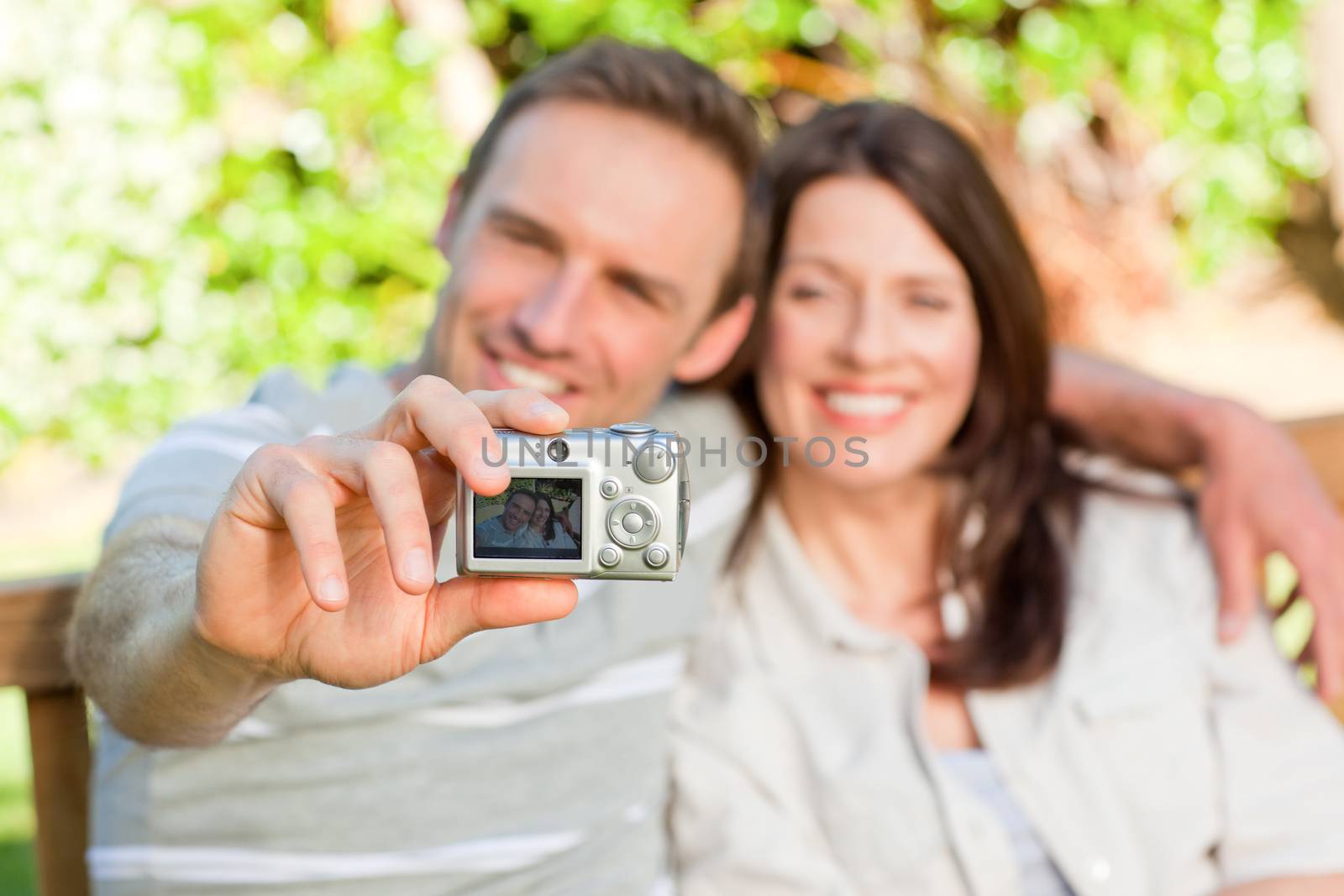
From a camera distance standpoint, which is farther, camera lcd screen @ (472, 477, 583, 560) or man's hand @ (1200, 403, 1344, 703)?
man's hand @ (1200, 403, 1344, 703)

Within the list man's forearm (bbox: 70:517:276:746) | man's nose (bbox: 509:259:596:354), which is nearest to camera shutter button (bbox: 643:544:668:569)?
man's forearm (bbox: 70:517:276:746)

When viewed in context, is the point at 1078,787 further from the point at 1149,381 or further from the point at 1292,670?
the point at 1149,381

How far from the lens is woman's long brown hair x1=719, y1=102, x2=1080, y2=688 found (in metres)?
2.37

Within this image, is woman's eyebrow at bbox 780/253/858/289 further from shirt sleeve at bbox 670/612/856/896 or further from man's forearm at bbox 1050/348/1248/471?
shirt sleeve at bbox 670/612/856/896

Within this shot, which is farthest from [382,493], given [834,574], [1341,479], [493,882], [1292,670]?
[1341,479]

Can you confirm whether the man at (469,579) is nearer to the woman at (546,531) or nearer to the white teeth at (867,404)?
the woman at (546,531)

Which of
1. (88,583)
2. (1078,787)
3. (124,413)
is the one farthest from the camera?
(124,413)

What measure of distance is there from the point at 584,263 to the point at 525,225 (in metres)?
0.13

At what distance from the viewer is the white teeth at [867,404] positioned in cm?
234

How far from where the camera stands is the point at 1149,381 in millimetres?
2586

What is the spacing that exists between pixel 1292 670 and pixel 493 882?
4.79 feet

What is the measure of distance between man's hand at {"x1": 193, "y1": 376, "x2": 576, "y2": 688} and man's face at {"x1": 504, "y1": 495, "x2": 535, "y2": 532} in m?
0.05

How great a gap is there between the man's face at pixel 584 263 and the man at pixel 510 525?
0.97 metres

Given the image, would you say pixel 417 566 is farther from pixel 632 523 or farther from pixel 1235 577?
pixel 1235 577
